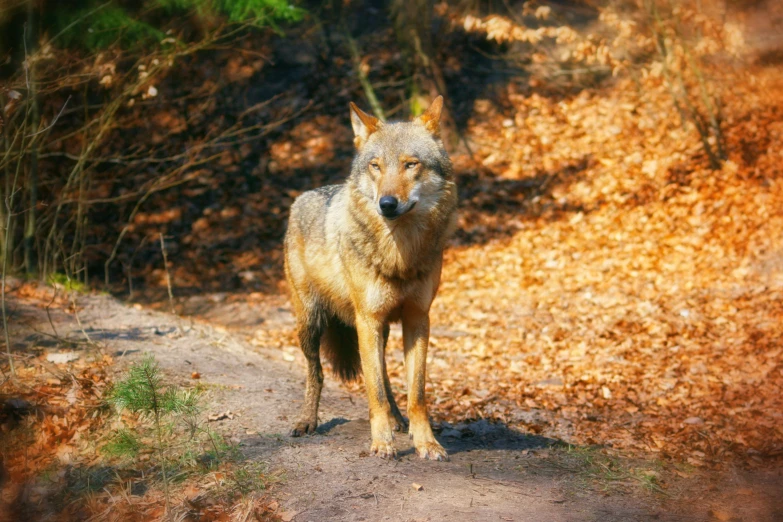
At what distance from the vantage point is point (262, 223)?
14883mm

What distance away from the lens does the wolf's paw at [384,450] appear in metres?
5.42

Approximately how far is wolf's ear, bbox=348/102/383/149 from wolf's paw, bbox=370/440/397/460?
7.89 ft

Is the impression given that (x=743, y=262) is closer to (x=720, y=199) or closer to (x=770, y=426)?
(x=720, y=199)

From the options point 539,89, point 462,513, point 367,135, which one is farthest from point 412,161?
point 539,89

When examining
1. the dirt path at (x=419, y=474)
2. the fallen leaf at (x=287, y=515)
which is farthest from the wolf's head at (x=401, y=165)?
the fallen leaf at (x=287, y=515)

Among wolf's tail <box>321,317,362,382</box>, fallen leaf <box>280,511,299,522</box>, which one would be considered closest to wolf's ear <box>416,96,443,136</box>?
wolf's tail <box>321,317,362,382</box>

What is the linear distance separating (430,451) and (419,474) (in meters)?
0.42

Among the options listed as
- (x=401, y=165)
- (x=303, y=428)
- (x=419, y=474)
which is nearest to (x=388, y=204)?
(x=401, y=165)

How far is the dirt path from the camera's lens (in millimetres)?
4633

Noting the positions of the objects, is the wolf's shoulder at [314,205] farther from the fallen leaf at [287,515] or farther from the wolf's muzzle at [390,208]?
the fallen leaf at [287,515]

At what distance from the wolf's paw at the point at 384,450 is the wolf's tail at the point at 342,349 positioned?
4.46 feet

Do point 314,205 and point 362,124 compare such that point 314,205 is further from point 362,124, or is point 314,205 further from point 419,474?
point 419,474

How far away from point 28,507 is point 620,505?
385 cm

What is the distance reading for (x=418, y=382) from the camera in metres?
5.68
